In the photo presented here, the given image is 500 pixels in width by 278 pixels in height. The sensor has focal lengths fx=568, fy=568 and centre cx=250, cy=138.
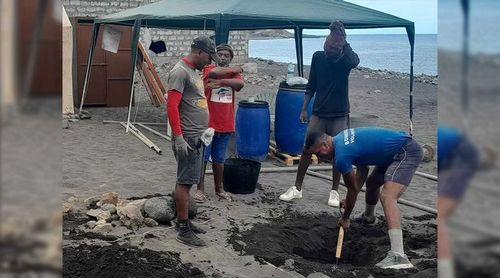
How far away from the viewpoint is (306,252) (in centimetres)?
531

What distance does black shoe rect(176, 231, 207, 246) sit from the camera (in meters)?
Answer: 4.81

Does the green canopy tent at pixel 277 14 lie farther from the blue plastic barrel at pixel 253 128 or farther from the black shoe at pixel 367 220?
the black shoe at pixel 367 220

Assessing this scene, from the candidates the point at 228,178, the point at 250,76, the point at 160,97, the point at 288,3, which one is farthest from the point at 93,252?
the point at 250,76

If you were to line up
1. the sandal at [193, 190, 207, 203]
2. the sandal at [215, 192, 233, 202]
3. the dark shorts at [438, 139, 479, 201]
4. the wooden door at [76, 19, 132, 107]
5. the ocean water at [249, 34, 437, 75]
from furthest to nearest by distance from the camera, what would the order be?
the ocean water at [249, 34, 437, 75] < the wooden door at [76, 19, 132, 107] < the sandal at [215, 192, 233, 202] < the sandal at [193, 190, 207, 203] < the dark shorts at [438, 139, 479, 201]

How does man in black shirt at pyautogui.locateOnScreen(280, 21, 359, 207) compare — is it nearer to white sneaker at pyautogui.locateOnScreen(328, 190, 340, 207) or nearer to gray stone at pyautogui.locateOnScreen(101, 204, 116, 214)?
white sneaker at pyautogui.locateOnScreen(328, 190, 340, 207)

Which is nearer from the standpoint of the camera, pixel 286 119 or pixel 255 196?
pixel 255 196

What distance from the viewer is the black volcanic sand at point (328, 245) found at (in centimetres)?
451

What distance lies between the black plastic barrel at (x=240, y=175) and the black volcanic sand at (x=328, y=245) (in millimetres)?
855

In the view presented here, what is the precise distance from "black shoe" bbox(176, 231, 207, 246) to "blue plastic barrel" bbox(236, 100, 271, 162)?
11.4 ft

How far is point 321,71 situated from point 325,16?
81.7 inches

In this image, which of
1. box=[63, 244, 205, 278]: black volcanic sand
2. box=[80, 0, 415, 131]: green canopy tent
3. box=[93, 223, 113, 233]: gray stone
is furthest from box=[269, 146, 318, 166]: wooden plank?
box=[63, 244, 205, 278]: black volcanic sand

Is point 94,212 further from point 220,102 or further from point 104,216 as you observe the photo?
point 220,102

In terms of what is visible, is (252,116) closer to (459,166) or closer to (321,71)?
(321,71)

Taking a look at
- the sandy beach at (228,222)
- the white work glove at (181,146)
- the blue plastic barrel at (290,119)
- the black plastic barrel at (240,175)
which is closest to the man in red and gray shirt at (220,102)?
the black plastic barrel at (240,175)
